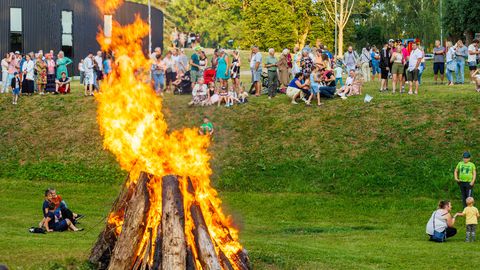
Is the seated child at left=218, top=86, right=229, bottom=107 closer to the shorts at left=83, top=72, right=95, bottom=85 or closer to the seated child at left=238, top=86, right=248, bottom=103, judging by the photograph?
the seated child at left=238, top=86, right=248, bottom=103

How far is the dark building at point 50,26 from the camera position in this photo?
62219mm

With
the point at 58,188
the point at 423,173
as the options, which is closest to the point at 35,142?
the point at 58,188

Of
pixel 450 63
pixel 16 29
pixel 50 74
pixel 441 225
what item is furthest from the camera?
pixel 16 29

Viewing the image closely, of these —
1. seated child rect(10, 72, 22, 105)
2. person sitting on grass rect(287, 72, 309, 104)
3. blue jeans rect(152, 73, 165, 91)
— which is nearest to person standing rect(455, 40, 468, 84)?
person sitting on grass rect(287, 72, 309, 104)

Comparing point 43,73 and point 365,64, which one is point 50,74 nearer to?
point 43,73

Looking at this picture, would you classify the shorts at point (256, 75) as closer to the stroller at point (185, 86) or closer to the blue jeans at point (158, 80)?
the stroller at point (185, 86)

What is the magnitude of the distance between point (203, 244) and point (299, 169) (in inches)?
708

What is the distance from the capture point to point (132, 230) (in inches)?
663

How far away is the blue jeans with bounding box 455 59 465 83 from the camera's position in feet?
144

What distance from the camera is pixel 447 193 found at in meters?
31.0

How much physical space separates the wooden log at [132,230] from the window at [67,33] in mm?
48801

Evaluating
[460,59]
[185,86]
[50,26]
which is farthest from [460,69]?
[50,26]

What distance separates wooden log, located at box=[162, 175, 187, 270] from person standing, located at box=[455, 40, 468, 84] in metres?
28.8

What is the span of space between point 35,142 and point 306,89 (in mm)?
12112
